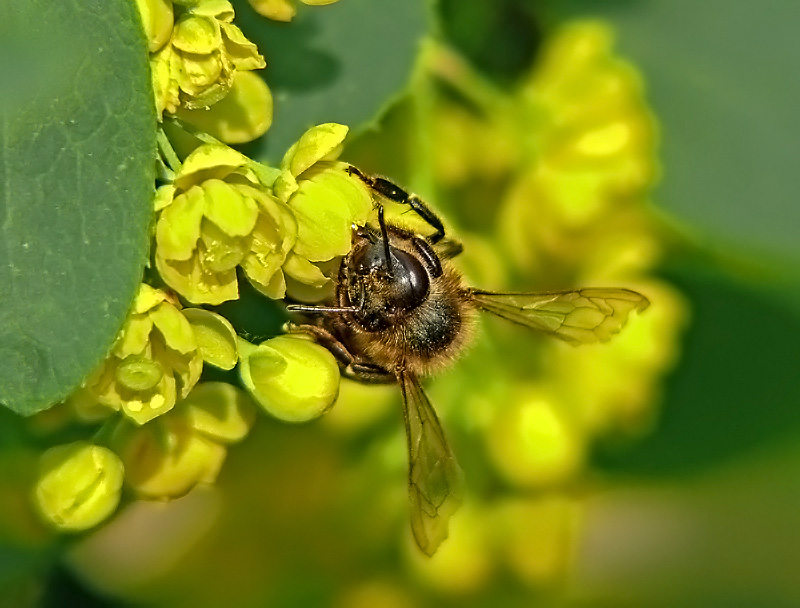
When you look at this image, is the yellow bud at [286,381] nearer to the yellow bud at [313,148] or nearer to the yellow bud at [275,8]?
the yellow bud at [313,148]

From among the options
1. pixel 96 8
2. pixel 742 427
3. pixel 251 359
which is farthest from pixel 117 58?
pixel 742 427

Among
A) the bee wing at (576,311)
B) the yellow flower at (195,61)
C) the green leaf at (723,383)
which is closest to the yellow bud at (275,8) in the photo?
the yellow flower at (195,61)

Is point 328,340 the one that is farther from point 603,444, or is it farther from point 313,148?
point 603,444

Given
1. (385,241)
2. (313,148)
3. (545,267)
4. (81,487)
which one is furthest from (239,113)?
(545,267)

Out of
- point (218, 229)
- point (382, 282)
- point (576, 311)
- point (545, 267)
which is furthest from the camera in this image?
point (545, 267)

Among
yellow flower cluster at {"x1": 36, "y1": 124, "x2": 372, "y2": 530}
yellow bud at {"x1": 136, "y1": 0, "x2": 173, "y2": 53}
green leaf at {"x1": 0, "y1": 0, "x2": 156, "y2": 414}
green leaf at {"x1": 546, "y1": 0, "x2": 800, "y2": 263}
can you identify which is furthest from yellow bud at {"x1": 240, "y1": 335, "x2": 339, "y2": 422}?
green leaf at {"x1": 546, "y1": 0, "x2": 800, "y2": 263}

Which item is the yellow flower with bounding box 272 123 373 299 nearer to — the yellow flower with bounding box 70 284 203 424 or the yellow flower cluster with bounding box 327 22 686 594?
the yellow flower with bounding box 70 284 203 424
